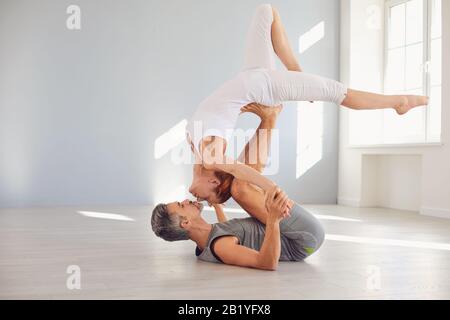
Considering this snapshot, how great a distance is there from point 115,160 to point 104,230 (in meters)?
2.33

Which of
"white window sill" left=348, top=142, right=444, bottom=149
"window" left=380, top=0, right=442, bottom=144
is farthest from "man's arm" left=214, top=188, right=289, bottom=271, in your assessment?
"window" left=380, top=0, right=442, bottom=144

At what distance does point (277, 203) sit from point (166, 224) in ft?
2.06

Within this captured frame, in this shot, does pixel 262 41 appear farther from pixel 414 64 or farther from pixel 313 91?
pixel 414 64

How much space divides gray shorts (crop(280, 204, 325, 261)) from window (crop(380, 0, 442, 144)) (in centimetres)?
353

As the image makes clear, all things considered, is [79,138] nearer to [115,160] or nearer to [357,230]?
[115,160]

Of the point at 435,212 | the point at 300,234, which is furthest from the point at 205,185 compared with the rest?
Result: the point at 435,212

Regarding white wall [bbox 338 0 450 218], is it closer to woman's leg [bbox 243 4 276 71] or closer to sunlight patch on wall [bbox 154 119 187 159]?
sunlight patch on wall [bbox 154 119 187 159]

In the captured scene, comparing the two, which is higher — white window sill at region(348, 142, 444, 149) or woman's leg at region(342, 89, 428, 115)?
woman's leg at region(342, 89, 428, 115)

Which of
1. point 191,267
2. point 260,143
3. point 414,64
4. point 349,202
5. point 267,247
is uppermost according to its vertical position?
Result: point 414,64

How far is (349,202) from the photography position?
7121 millimetres

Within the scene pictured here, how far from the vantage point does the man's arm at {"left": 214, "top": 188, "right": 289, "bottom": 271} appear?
263cm

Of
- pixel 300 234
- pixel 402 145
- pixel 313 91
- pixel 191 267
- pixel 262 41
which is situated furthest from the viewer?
pixel 402 145

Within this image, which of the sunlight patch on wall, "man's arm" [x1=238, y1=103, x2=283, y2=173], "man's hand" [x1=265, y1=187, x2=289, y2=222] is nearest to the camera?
"man's hand" [x1=265, y1=187, x2=289, y2=222]
